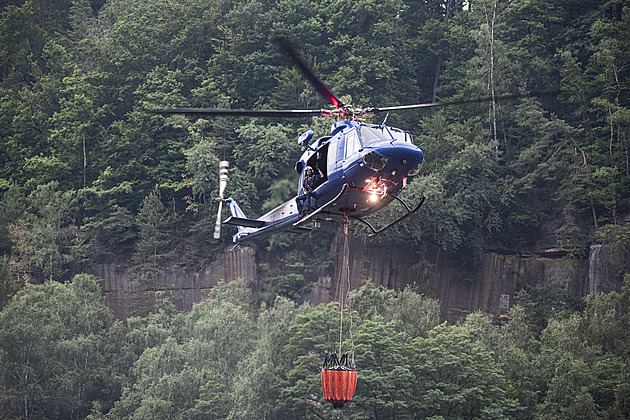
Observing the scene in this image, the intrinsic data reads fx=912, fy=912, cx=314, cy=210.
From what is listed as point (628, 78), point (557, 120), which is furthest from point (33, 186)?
point (628, 78)

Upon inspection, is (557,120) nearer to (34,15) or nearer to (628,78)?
(628,78)

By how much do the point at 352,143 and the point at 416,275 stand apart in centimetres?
2372

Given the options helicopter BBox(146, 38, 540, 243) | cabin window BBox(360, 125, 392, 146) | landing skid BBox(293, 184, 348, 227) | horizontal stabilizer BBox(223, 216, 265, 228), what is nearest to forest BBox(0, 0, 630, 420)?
horizontal stabilizer BBox(223, 216, 265, 228)

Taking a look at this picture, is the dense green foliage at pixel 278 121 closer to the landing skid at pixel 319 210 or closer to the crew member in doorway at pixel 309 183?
the crew member in doorway at pixel 309 183

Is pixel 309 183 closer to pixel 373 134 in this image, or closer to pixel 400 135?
pixel 373 134

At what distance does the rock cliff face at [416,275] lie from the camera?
41844 mm

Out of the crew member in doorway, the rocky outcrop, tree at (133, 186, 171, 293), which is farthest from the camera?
tree at (133, 186, 171, 293)

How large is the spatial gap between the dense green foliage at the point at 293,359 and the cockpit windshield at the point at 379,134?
37.3 feet

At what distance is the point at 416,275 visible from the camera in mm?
43906

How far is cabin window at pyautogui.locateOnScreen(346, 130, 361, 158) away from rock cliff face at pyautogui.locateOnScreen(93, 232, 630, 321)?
22.3m

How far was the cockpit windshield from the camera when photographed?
20.8 m

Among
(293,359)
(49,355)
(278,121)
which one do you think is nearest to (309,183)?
(293,359)

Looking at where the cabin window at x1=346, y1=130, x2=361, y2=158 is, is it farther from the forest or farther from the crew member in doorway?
the forest

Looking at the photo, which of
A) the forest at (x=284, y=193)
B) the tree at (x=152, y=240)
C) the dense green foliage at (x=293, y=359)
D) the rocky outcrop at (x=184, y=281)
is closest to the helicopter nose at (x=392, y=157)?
the dense green foliage at (x=293, y=359)
